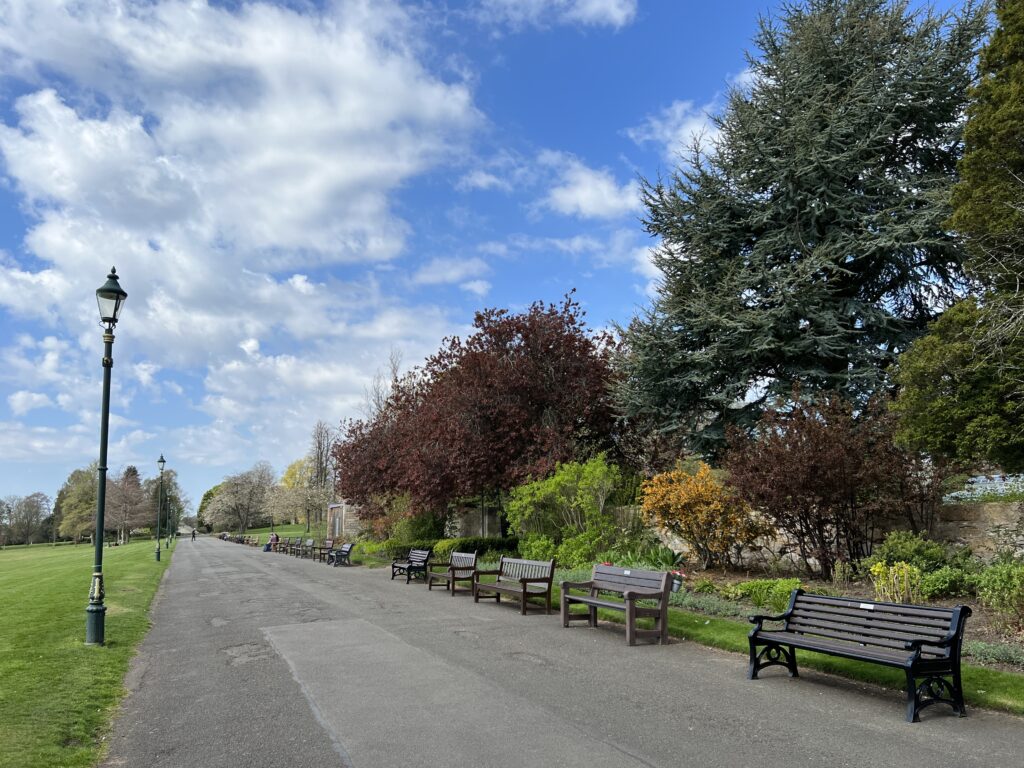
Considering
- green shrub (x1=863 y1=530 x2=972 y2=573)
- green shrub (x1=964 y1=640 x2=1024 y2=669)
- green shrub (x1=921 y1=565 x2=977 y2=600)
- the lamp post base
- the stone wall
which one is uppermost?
the stone wall

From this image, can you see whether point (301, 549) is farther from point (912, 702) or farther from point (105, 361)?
point (912, 702)

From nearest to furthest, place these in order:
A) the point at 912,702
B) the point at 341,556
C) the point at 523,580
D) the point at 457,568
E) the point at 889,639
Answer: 1. the point at 912,702
2. the point at 889,639
3. the point at 523,580
4. the point at 457,568
5. the point at 341,556

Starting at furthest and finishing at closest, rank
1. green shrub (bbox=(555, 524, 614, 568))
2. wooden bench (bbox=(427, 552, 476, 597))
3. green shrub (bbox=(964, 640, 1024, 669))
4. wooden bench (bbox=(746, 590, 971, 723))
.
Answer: green shrub (bbox=(555, 524, 614, 568)), wooden bench (bbox=(427, 552, 476, 597)), green shrub (bbox=(964, 640, 1024, 669)), wooden bench (bbox=(746, 590, 971, 723))

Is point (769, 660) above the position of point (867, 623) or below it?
below

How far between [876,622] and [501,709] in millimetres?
3613

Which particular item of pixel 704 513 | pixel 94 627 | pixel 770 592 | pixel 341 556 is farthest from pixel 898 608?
pixel 341 556

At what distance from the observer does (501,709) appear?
5.84 metres

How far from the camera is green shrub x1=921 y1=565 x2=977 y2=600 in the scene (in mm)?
9562

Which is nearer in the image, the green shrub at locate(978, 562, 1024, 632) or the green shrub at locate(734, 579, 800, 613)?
the green shrub at locate(978, 562, 1024, 632)

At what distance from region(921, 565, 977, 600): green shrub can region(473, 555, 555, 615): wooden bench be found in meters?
5.80

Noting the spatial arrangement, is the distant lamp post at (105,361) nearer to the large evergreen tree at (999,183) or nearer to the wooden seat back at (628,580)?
the wooden seat back at (628,580)

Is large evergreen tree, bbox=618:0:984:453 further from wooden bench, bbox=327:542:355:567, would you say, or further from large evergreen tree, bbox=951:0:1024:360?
wooden bench, bbox=327:542:355:567

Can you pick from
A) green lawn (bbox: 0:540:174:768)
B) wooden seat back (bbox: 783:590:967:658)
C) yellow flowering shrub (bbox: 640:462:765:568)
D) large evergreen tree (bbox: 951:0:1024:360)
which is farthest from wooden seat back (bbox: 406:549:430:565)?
large evergreen tree (bbox: 951:0:1024:360)

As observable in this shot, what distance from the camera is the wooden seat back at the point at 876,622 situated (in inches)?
230
